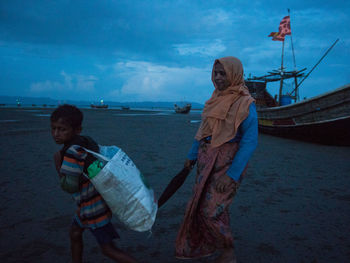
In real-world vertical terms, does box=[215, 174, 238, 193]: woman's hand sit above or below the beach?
above

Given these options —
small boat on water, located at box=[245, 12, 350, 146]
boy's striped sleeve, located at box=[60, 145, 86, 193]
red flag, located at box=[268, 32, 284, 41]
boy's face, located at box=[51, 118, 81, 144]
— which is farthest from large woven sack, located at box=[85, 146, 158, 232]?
red flag, located at box=[268, 32, 284, 41]

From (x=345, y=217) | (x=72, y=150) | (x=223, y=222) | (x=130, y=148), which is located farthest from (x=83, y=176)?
(x=130, y=148)

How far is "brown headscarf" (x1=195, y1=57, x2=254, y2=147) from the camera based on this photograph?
1817 mm

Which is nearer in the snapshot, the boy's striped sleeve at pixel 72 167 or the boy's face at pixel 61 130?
the boy's striped sleeve at pixel 72 167

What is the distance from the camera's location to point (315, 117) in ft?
29.5

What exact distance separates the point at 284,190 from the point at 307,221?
3.63 ft

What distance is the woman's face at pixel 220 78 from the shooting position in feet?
6.40

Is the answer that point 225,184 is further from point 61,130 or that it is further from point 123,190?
point 61,130

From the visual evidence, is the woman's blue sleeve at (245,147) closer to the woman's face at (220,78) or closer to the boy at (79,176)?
the woman's face at (220,78)

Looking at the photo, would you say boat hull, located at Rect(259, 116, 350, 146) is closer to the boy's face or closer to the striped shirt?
the striped shirt

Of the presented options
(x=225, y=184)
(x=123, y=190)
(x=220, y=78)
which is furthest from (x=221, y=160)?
(x=123, y=190)

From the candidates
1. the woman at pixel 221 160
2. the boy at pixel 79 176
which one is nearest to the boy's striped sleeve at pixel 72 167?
the boy at pixel 79 176

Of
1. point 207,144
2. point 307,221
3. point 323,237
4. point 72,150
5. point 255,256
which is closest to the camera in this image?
point 72,150

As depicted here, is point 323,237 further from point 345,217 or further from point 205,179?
point 205,179
